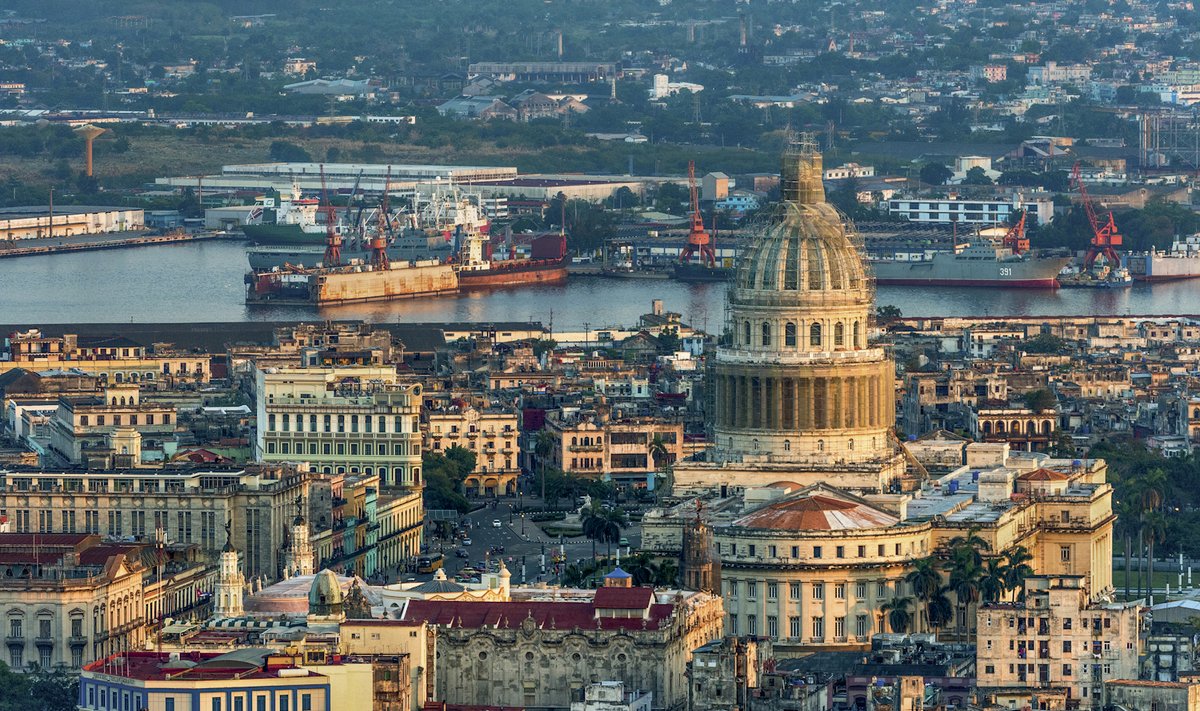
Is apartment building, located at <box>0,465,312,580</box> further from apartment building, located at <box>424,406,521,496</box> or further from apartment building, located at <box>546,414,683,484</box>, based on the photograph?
apartment building, located at <box>546,414,683,484</box>

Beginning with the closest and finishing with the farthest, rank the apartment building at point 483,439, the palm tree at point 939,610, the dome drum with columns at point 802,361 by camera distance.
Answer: the palm tree at point 939,610 → the dome drum with columns at point 802,361 → the apartment building at point 483,439

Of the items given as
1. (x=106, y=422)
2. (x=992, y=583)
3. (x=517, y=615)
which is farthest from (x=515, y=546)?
(x=517, y=615)

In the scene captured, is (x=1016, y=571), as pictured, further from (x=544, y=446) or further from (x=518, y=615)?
(x=544, y=446)

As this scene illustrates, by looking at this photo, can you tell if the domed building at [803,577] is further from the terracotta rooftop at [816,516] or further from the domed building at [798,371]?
the domed building at [798,371]

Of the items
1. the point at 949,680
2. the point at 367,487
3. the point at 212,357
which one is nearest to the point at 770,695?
the point at 949,680

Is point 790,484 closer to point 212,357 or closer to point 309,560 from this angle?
point 309,560

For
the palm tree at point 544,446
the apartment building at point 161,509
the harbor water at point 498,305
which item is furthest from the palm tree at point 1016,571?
the harbor water at point 498,305

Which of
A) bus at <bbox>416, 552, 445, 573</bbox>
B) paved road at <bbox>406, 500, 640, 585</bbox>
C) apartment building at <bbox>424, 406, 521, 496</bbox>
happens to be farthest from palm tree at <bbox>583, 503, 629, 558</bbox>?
apartment building at <bbox>424, 406, 521, 496</bbox>
